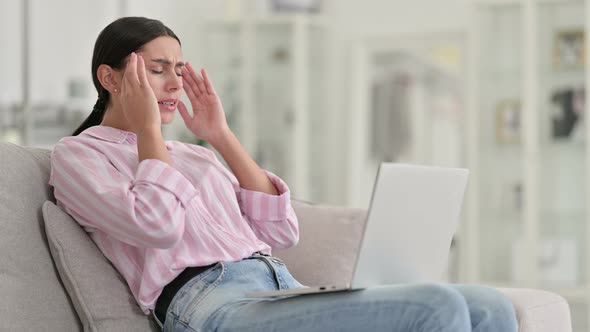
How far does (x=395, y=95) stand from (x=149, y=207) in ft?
13.8

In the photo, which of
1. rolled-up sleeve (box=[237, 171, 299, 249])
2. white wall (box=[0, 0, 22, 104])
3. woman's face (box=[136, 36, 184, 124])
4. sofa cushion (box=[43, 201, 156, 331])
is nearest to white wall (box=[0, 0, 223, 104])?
white wall (box=[0, 0, 22, 104])

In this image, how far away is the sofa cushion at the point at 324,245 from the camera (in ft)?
7.81

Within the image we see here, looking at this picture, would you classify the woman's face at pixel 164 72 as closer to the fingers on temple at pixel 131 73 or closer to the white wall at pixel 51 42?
the fingers on temple at pixel 131 73

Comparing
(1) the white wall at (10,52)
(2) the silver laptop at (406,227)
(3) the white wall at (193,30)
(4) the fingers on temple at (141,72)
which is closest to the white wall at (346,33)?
(3) the white wall at (193,30)

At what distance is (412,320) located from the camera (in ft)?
5.13

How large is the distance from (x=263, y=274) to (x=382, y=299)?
15.0 inches

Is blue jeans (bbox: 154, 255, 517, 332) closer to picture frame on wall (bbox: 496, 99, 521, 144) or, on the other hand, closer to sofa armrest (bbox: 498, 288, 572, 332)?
sofa armrest (bbox: 498, 288, 572, 332)

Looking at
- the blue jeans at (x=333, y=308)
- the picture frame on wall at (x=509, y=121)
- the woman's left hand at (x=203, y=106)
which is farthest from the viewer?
the picture frame on wall at (x=509, y=121)

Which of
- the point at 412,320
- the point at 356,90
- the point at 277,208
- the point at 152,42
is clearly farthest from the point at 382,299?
the point at 356,90

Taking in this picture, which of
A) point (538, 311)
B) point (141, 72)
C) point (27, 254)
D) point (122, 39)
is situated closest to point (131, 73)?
point (141, 72)

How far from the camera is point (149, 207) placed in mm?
1769

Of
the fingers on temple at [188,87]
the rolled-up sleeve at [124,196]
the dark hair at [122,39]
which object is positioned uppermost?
the dark hair at [122,39]

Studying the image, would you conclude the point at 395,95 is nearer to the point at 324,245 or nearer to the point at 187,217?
the point at 324,245

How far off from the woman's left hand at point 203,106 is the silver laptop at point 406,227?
60 centimetres
